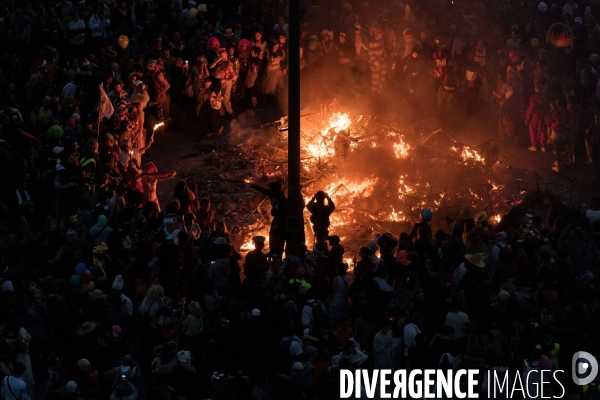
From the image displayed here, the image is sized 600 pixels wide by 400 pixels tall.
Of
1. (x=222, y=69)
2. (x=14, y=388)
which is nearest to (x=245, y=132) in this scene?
(x=222, y=69)

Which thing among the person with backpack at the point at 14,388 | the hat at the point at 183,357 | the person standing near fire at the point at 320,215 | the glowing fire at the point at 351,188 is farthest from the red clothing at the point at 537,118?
the person with backpack at the point at 14,388

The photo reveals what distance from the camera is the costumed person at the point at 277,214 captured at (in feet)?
48.1

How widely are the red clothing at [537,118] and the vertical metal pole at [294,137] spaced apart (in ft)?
20.8

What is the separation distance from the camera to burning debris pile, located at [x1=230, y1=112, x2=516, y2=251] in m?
16.7

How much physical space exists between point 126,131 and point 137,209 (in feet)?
8.77

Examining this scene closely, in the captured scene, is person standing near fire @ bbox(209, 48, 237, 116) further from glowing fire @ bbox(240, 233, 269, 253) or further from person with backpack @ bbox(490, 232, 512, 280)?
person with backpack @ bbox(490, 232, 512, 280)

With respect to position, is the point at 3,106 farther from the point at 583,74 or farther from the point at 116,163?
the point at 583,74

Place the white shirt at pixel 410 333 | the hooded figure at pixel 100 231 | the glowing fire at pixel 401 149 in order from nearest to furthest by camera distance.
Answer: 1. the white shirt at pixel 410 333
2. the hooded figure at pixel 100 231
3. the glowing fire at pixel 401 149

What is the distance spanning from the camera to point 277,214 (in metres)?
14.7

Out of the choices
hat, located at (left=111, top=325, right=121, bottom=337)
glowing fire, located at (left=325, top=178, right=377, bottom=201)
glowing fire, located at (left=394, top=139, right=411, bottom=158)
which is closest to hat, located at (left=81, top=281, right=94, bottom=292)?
hat, located at (left=111, top=325, right=121, bottom=337)

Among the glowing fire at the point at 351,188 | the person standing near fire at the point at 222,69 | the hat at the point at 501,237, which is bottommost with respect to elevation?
the hat at the point at 501,237

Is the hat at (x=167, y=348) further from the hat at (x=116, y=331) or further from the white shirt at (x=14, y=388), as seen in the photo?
the white shirt at (x=14, y=388)

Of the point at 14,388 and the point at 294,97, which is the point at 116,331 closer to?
the point at 14,388

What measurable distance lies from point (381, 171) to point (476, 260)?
5027mm
